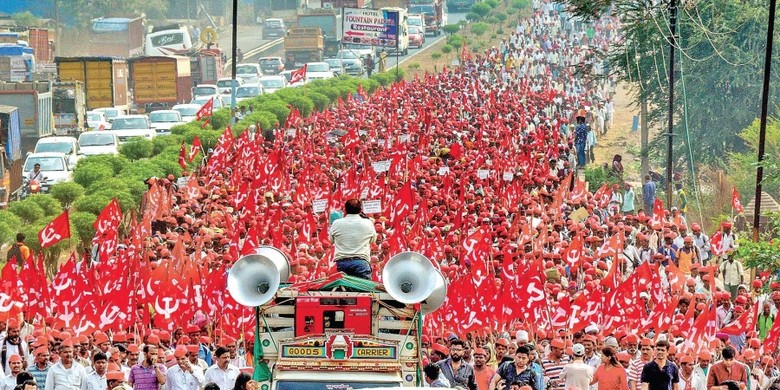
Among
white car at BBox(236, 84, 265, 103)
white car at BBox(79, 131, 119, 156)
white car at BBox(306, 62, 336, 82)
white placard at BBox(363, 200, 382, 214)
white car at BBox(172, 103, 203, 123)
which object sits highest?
white placard at BBox(363, 200, 382, 214)

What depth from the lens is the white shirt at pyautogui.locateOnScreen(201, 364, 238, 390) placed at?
49.5ft

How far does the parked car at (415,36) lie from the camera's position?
3433 inches

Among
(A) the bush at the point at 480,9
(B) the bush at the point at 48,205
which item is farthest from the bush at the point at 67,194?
(A) the bush at the point at 480,9

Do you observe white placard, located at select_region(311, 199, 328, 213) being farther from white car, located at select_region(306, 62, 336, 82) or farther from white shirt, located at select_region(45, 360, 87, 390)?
white car, located at select_region(306, 62, 336, 82)

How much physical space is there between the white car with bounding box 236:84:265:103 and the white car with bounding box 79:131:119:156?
13.8 meters

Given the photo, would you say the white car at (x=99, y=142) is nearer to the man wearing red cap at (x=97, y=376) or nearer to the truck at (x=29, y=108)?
the truck at (x=29, y=108)

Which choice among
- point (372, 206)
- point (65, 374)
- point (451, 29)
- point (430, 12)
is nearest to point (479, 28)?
point (451, 29)

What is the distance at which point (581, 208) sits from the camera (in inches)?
1079

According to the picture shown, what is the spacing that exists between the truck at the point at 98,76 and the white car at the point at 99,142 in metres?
10.5

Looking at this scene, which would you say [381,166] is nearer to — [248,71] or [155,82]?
[155,82]

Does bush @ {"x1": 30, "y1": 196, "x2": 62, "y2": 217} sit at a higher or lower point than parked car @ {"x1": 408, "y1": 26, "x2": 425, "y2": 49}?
higher

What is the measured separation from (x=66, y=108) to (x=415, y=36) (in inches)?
1663

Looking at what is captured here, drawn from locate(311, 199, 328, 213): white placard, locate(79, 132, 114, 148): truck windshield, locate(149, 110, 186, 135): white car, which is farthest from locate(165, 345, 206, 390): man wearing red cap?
locate(149, 110, 186, 135): white car

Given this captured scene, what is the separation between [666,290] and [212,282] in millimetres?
4986
